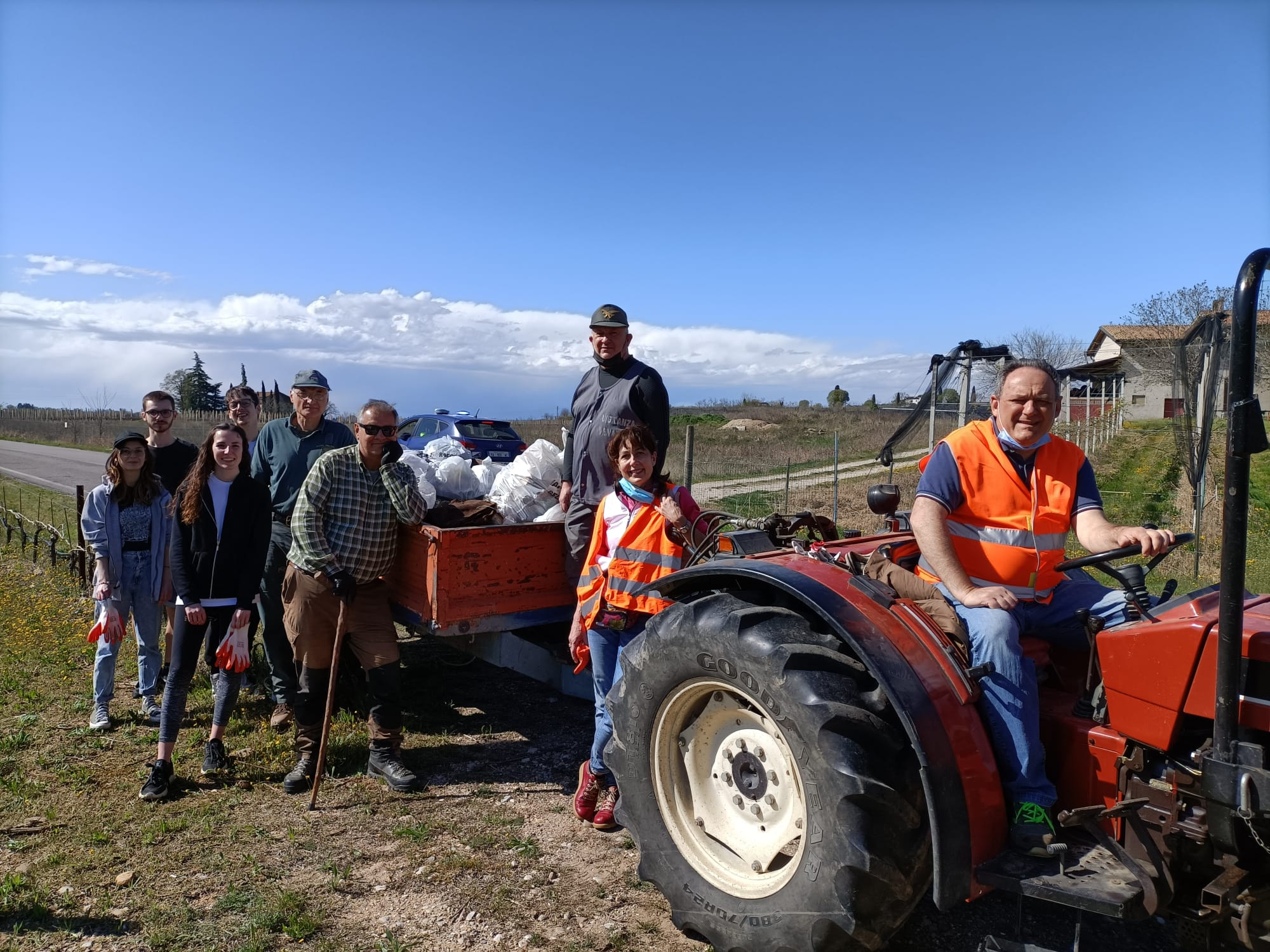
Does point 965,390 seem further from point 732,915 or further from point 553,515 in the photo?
point 732,915

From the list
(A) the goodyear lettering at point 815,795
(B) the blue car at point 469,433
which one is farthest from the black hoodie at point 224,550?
(B) the blue car at point 469,433

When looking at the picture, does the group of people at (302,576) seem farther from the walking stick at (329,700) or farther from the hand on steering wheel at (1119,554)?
the hand on steering wheel at (1119,554)

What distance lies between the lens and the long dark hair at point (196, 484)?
14.1 ft

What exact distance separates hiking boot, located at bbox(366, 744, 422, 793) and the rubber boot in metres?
0.27

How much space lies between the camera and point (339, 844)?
3.60 m

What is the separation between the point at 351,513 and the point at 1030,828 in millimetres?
3214

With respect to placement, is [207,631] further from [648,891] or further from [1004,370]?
[1004,370]

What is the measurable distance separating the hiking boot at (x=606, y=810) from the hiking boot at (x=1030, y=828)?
5.90ft

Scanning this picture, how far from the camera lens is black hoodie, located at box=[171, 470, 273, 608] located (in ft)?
14.1

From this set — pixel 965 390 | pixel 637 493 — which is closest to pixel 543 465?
pixel 637 493

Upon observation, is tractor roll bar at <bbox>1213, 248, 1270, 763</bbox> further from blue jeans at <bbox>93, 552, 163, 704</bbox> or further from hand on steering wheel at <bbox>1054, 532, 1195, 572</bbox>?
blue jeans at <bbox>93, 552, 163, 704</bbox>

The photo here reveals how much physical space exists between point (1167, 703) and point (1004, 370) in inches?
44.5

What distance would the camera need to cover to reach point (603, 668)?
3.77 meters

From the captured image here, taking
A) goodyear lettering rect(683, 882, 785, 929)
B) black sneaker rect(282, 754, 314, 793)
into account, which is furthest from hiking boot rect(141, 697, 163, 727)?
goodyear lettering rect(683, 882, 785, 929)
